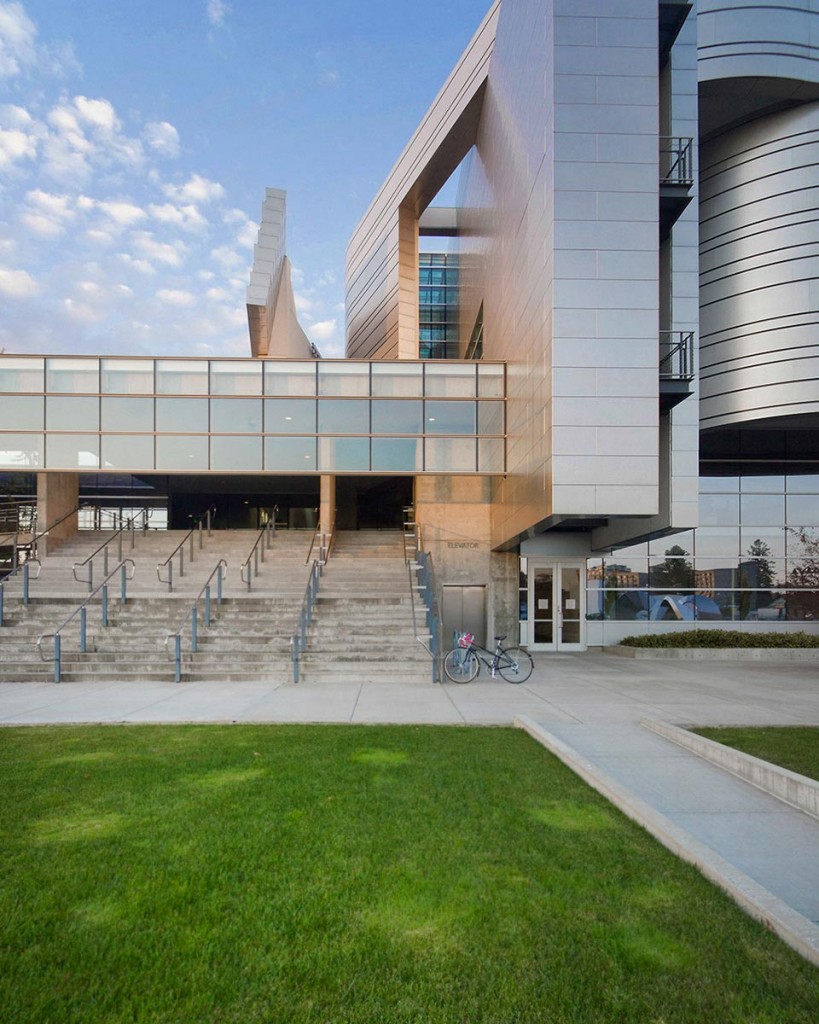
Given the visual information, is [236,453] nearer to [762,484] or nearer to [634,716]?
[634,716]

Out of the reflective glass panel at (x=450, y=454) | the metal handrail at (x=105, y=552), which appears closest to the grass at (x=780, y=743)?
the reflective glass panel at (x=450, y=454)

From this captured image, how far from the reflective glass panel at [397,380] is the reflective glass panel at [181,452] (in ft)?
18.9

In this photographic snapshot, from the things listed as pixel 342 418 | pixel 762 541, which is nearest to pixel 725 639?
pixel 762 541

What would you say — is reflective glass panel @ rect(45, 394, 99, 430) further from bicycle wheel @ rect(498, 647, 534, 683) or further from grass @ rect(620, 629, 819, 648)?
grass @ rect(620, 629, 819, 648)

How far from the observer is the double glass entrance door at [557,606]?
2073cm

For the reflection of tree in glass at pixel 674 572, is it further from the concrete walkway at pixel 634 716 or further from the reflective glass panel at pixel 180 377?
the reflective glass panel at pixel 180 377

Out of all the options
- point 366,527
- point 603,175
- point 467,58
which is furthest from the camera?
point 366,527

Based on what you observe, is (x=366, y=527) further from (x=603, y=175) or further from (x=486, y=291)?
(x=603, y=175)

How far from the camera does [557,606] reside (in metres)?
20.9

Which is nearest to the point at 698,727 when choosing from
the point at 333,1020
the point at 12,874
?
the point at 333,1020

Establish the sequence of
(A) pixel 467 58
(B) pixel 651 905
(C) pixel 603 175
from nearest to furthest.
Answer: (B) pixel 651 905
(C) pixel 603 175
(A) pixel 467 58

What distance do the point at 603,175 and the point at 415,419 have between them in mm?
8862

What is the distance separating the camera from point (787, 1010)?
111 inches

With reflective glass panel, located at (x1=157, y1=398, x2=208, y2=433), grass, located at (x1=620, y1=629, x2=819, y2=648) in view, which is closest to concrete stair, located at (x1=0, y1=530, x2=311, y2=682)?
reflective glass panel, located at (x1=157, y1=398, x2=208, y2=433)
